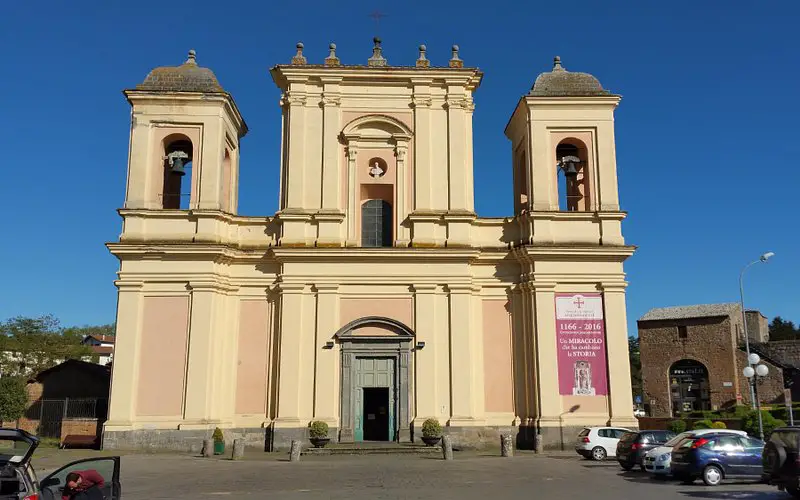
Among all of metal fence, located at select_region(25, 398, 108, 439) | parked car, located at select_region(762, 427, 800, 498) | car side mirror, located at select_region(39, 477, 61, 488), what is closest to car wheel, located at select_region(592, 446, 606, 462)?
parked car, located at select_region(762, 427, 800, 498)

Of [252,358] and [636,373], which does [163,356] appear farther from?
[636,373]

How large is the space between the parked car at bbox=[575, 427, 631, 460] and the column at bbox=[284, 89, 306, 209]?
12723 millimetres

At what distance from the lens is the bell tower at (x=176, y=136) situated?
82.6ft

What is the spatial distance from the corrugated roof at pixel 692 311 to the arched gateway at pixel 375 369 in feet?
87.8

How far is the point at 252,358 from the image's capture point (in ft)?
81.1

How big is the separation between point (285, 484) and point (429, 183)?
13817 millimetres

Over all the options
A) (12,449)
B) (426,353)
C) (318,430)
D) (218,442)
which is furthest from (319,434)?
(12,449)

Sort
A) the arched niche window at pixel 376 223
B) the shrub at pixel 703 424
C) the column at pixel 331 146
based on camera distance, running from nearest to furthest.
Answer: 1. the column at pixel 331 146
2. the arched niche window at pixel 376 223
3. the shrub at pixel 703 424

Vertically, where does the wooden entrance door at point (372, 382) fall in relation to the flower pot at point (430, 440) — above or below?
above

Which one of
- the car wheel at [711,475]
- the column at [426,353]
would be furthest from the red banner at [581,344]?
the car wheel at [711,475]

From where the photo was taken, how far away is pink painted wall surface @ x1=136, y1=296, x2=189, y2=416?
2339 cm

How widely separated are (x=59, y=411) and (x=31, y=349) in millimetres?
23296

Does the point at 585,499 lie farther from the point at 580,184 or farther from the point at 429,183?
the point at 580,184

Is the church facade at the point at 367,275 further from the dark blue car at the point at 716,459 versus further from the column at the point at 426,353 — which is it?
the dark blue car at the point at 716,459
